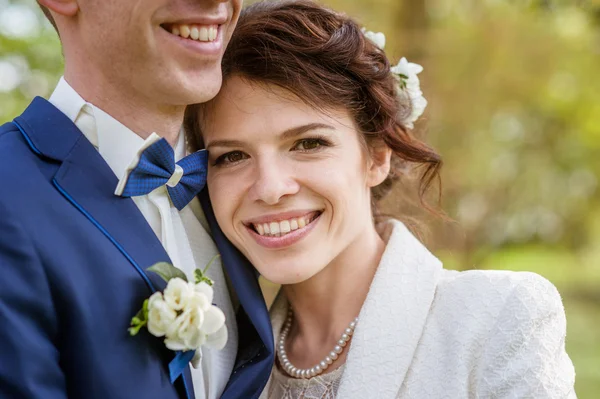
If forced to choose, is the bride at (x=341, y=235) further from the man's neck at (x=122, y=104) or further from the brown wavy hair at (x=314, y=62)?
the man's neck at (x=122, y=104)

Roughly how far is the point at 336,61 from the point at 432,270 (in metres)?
0.84

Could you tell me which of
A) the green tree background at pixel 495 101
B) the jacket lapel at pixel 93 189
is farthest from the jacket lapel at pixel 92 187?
the green tree background at pixel 495 101

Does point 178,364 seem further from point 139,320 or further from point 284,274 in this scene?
point 284,274

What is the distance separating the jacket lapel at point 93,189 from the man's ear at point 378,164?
106 cm

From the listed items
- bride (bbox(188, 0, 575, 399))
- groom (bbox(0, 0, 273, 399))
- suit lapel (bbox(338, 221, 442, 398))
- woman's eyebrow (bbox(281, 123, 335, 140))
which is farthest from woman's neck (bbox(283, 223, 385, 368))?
woman's eyebrow (bbox(281, 123, 335, 140))

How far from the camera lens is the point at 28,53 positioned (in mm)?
6820

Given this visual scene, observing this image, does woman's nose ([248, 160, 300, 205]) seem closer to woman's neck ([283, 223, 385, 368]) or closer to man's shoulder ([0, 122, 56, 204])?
woman's neck ([283, 223, 385, 368])

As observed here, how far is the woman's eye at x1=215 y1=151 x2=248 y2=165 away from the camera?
2.86 meters

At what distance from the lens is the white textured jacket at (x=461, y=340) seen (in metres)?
2.58

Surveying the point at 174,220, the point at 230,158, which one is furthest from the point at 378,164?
the point at 174,220

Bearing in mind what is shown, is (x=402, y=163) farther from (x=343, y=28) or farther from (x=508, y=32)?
(x=508, y=32)

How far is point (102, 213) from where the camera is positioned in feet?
7.23

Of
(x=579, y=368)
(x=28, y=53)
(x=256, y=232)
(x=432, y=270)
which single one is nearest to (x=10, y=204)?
(x=256, y=232)

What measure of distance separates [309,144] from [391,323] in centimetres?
69
